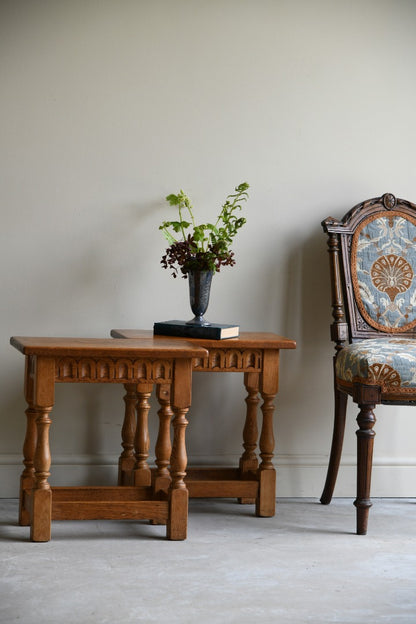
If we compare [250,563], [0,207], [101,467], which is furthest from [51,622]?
[0,207]

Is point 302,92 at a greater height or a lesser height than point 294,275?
greater

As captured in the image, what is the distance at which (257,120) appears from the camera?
3.16 m

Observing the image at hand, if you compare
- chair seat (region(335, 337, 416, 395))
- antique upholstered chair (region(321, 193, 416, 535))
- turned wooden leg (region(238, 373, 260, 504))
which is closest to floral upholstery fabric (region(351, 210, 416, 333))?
antique upholstered chair (region(321, 193, 416, 535))

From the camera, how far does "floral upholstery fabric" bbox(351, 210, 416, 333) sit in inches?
119

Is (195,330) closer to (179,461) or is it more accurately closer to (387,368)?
(179,461)

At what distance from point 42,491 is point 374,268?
1468 mm

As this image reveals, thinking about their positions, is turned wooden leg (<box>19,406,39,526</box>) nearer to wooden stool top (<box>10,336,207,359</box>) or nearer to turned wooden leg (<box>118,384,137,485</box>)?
wooden stool top (<box>10,336,207,359</box>)

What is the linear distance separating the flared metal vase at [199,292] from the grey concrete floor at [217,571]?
0.67m

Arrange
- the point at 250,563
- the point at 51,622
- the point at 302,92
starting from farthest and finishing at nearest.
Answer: the point at 302,92 → the point at 250,563 → the point at 51,622

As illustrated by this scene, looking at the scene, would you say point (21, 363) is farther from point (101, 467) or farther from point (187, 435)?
point (187, 435)

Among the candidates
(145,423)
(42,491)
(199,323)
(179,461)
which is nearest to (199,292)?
(199,323)

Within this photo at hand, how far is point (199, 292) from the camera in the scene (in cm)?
281

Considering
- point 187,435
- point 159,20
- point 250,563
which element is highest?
point 159,20

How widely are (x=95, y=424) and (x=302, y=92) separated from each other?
1.51m
